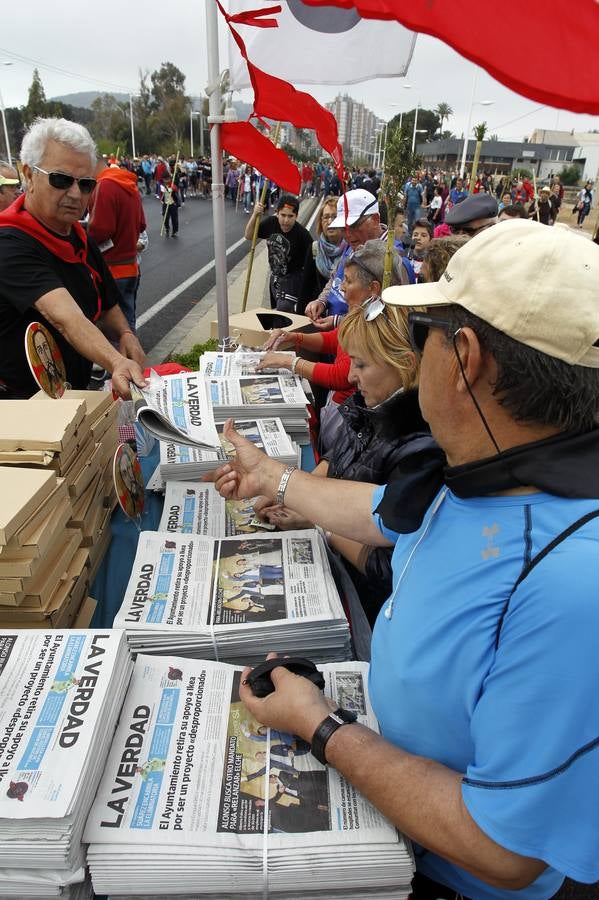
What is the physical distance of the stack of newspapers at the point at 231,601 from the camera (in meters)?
1.30

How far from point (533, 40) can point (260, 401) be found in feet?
5.01

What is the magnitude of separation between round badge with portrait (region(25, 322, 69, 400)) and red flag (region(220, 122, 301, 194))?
1.75 metres

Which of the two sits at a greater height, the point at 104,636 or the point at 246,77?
the point at 246,77

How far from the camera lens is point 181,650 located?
1.30 metres

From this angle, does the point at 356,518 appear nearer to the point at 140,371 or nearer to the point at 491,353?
the point at 491,353

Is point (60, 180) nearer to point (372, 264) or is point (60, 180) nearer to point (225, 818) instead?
point (372, 264)

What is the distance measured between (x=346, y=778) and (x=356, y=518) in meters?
0.63

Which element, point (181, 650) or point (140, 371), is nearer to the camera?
point (181, 650)

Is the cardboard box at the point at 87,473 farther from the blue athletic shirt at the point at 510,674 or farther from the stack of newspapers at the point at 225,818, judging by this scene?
the blue athletic shirt at the point at 510,674

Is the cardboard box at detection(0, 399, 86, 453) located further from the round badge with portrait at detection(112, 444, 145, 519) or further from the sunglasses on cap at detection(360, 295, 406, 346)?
the sunglasses on cap at detection(360, 295, 406, 346)

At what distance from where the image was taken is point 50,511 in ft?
4.16

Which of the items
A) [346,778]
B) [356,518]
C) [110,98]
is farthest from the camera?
[110,98]

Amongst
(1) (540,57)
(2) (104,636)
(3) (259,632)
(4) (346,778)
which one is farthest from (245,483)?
(1) (540,57)

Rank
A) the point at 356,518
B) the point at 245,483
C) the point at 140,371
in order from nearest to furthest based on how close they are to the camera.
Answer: the point at 356,518 < the point at 245,483 < the point at 140,371
